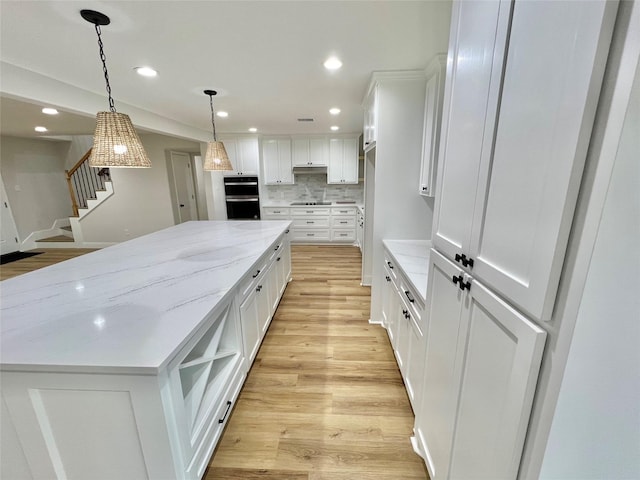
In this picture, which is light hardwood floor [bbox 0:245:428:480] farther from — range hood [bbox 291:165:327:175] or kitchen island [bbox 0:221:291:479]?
range hood [bbox 291:165:327:175]

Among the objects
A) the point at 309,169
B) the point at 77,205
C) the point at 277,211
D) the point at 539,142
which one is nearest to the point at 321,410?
the point at 539,142

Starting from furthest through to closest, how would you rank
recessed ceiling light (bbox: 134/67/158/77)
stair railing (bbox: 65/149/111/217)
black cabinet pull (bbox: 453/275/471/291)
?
stair railing (bbox: 65/149/111/217)
recessed ceiling light (bbox: 134/67/158/77)
black cabinet pull (bbox: 453/275/471/291)

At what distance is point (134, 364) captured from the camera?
0.86 meters

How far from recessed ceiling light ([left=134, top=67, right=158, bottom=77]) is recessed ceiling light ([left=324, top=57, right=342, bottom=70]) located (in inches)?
57.3

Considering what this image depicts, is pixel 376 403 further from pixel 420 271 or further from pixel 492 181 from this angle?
pixel 492 181

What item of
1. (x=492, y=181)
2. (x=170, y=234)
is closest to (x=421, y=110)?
(x=492, y=181)

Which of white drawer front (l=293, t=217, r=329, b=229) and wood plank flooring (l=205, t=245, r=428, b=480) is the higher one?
white drawer front (l=293, t=217, r=329, b=229)

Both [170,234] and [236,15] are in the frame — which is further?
[170,234]

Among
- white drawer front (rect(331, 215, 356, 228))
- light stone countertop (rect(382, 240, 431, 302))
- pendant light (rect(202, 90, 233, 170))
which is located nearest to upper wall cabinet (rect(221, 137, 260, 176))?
white drawer front (rect(331, 215, 356, 228))

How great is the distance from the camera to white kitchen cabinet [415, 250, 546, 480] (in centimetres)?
66

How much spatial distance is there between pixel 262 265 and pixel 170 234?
1.21 metres

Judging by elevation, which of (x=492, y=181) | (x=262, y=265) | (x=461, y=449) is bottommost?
(x=461, y=449)

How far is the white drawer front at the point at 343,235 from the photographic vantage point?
18.6 ft

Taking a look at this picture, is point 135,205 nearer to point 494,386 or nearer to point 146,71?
point 146,71
